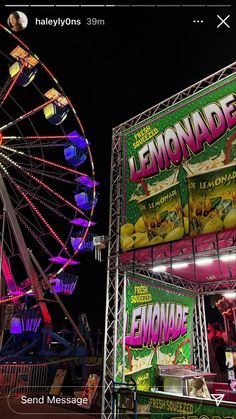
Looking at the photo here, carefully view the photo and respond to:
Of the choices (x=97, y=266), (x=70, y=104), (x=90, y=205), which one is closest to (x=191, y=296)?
(x=90, y=205)

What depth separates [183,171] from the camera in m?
7.47

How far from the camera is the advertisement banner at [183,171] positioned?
673cm

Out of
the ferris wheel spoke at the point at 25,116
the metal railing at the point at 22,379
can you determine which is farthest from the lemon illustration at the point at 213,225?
the ferris wheel spoke at the point at 25,116

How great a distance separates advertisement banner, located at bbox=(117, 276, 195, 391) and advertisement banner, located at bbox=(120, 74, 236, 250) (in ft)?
4.28

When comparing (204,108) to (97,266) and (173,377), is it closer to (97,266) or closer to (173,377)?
(173,377)

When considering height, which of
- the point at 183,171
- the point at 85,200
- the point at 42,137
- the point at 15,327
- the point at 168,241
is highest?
the point at 42,137

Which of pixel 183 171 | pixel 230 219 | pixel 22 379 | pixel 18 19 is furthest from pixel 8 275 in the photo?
pixel 230 219

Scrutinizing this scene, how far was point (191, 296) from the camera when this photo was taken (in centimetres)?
1016

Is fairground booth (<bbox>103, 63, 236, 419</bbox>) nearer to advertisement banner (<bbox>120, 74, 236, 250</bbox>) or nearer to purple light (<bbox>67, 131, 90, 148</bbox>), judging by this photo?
advertisement banner (<bbox>120, 74, 236, 250</bbox>)

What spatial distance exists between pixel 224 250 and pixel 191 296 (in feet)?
11.9

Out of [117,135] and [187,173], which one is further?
[117,135]

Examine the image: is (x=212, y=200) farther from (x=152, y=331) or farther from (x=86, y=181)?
(x=86, y=181)

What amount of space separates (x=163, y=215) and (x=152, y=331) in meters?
2.78
